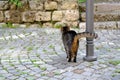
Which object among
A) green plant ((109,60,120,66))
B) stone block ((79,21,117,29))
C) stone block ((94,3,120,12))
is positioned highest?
stone block ((94,3,120,12))

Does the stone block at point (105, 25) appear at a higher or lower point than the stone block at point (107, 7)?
lower

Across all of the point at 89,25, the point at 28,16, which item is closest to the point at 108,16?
the point at 28,16

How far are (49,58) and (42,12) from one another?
106 inches

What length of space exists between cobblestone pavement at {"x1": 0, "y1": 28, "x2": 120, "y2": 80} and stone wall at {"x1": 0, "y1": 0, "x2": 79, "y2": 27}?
0.62 m

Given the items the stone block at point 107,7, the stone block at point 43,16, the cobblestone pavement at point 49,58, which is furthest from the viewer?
the stone block at point 107,7

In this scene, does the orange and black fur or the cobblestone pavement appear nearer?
the cobblestone pavement

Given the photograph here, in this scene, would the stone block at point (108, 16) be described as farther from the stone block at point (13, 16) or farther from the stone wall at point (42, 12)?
the stone block at point (13, 16)

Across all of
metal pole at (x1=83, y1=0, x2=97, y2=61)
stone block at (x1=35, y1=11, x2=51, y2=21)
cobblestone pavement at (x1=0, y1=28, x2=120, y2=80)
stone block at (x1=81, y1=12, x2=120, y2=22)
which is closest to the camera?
cobblestone pavement at (x1=0, y1=28, x2=120, y2=80)

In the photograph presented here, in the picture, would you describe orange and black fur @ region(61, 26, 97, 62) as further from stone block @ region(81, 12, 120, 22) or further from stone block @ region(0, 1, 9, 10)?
stone block @ region(0, 1, 9, 10)

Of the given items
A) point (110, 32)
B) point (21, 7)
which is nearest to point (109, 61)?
point (110, 32)

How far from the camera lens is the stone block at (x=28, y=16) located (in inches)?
297

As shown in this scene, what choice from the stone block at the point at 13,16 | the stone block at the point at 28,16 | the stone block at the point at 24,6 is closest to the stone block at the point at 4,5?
the stone block at the point at 13,16

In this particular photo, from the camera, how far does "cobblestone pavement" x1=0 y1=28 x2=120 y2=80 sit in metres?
4.18

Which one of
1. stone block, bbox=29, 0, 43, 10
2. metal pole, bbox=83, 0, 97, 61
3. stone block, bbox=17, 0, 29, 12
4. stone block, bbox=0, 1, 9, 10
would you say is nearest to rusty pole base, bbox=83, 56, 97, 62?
metal pole, bbox=83, 0, 97, 61
